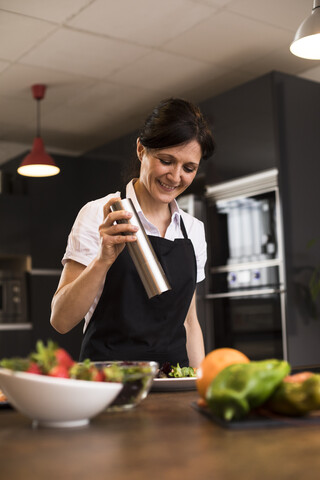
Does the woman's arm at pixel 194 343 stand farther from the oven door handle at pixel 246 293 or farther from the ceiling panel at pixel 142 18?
the ceiling panel at pixel 142 18

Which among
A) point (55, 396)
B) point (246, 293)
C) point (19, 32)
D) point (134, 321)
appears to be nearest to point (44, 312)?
point (246, 293)

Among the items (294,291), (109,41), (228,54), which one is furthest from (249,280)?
(109,41)

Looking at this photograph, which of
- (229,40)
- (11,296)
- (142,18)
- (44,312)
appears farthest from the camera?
(44,312)

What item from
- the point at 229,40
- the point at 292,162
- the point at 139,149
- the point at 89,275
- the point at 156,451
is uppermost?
the point at 229,40

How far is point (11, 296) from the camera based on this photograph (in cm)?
509

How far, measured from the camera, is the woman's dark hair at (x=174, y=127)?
1.78 m

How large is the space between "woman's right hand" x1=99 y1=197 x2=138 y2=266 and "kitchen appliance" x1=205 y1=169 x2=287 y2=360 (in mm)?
2261

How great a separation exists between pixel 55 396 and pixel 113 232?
0.59m

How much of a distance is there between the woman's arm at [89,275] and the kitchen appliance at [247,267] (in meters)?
A: 2.08

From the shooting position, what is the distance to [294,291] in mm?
3654

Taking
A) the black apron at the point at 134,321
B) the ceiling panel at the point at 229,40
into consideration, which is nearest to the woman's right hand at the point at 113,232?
the black apron at the point at 134,321

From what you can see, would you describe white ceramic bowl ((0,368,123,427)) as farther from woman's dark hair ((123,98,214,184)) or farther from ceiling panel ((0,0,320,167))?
ceiling panel ((0,0,320,167))

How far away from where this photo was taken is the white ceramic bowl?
893 mm

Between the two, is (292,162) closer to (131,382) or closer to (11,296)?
(11,296)
